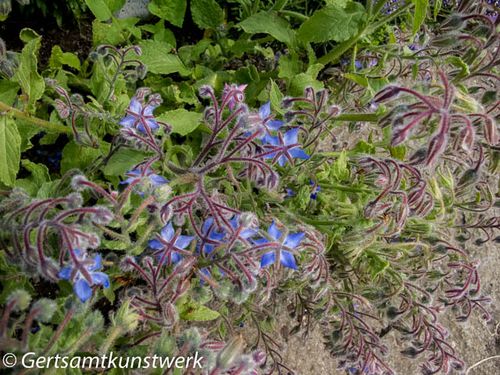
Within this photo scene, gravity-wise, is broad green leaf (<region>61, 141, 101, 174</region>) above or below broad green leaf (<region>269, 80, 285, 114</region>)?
below

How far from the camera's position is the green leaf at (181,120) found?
4.49 ft

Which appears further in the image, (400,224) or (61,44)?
(61,44)

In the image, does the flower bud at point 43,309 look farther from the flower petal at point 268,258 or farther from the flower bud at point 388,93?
the flower bud at point 388,93

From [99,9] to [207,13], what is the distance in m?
0.38

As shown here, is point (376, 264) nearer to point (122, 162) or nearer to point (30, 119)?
point (122, 162)

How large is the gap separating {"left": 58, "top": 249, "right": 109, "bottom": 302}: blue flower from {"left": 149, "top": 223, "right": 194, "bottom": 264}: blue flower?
0.12 m

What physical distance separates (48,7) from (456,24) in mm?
1241

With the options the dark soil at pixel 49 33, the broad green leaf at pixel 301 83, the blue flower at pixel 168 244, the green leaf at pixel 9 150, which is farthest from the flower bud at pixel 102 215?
the dark soil at pixel 49 33

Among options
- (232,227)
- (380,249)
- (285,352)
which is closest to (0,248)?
(232,227)

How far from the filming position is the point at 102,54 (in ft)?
4.43

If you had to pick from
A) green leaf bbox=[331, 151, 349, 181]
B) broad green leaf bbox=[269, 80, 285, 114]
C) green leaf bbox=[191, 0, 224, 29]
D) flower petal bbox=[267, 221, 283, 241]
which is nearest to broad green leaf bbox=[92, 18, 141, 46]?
green leaf bbox=[191, 0, 224, 29]

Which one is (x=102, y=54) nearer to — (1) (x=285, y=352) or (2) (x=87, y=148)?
(2) (x=87, y=148)

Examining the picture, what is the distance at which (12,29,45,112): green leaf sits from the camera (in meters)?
1.14

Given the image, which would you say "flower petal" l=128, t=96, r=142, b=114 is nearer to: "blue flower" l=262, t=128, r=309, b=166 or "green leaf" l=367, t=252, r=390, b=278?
"blue flower" l=262, t=128, r=309, b=166
